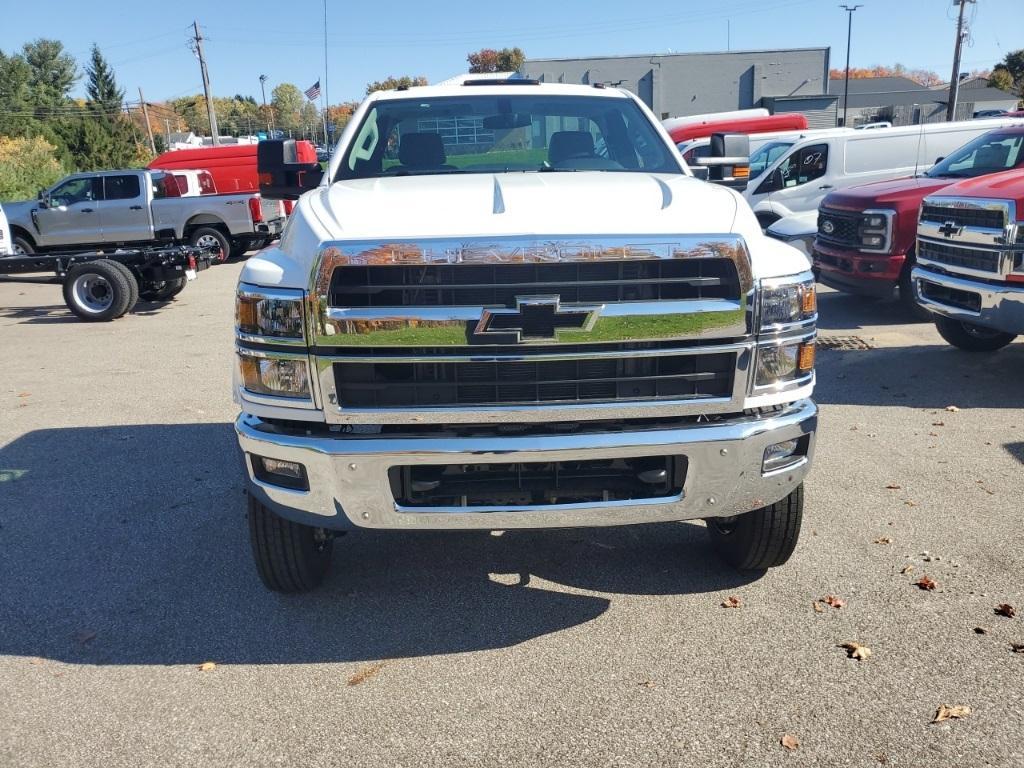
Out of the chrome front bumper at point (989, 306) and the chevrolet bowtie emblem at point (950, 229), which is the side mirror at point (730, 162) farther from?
the chevrolet bowtie emblem at point (950, 229)

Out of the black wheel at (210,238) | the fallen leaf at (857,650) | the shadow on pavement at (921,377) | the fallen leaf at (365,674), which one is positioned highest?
the black wheel at (210,238)

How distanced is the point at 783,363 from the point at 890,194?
7.34m

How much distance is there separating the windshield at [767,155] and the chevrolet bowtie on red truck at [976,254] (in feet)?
24.7

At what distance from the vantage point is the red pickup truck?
9.12 meters

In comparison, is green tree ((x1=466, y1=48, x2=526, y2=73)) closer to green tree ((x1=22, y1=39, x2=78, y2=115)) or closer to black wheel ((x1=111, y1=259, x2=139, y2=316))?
green tree ((x1=22, y1=39, x2=78, y2=115))

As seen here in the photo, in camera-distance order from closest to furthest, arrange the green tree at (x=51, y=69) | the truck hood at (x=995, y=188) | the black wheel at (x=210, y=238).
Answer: the truck hood at (x=995, y=188) → the black wheel at (x=210, y=238) → the green tree at (x=51, y=69)

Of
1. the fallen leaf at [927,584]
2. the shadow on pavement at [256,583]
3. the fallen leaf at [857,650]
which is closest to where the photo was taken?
the fallen leaf at [857,650]

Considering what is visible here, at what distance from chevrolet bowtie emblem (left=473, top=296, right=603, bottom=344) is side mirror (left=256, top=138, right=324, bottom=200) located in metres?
1.86

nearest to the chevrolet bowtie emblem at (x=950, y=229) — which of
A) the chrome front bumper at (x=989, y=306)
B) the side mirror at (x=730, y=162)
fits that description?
the chrome front bumper at (x=989, y=306)

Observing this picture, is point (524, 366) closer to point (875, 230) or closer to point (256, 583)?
point (256, 583)

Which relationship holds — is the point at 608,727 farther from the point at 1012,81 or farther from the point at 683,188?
the point at 1012,81

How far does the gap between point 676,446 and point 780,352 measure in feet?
1.71

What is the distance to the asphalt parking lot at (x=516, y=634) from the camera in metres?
2.83

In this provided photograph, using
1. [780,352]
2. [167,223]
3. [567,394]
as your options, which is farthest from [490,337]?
[167,223]
